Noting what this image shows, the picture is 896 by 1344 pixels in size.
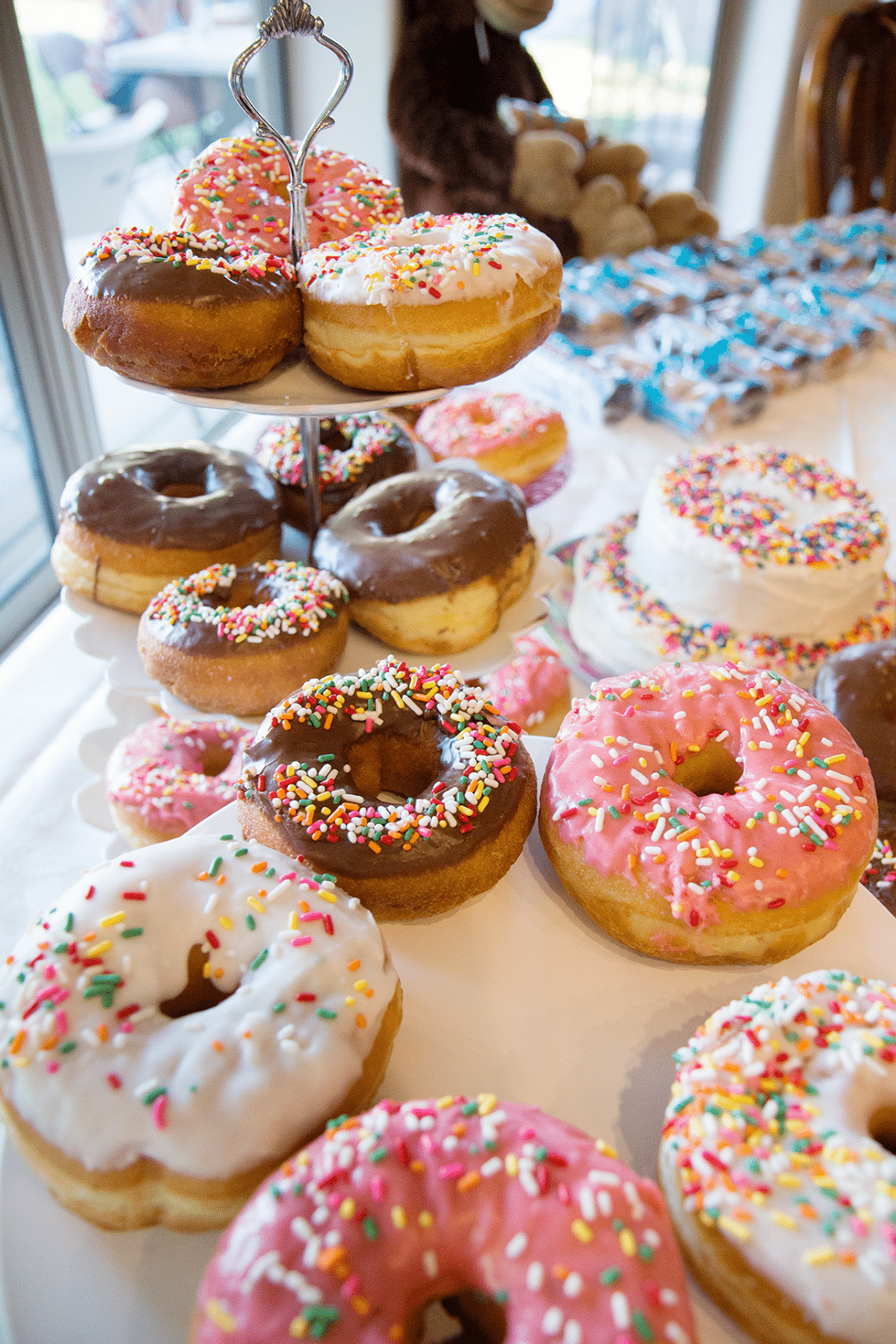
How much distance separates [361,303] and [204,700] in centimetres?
55

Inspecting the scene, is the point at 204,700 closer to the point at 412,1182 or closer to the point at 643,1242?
the point at 412,1182

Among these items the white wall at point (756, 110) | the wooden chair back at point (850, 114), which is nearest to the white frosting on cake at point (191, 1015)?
the wooden chair back at point (850, 114)

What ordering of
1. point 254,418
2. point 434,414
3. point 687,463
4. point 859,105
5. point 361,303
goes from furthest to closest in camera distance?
point 859,105, point 254,418, point 434,414, point 687,463, point 361,303

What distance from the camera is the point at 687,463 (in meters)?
1.96

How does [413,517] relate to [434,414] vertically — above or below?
above

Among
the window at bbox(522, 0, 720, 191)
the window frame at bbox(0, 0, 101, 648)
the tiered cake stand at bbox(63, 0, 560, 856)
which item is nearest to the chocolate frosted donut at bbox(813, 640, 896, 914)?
the tiered cake stand at bbox(63, 0, 560, 856)

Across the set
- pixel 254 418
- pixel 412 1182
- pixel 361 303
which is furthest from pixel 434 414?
pixel 412 1182

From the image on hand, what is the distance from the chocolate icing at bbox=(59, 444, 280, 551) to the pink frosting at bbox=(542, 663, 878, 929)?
24.6 inches

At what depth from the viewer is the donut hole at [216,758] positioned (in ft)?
5.45

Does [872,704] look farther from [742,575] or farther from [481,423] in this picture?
[481,423]

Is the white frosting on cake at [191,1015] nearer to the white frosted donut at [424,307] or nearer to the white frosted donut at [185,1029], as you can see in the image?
the white frosted donut at [185,1029]

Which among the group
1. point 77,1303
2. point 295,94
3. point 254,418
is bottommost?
point 254,418

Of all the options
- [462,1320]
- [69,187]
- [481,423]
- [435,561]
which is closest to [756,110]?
[69,187]

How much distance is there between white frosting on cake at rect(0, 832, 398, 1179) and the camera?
662 millimetres
